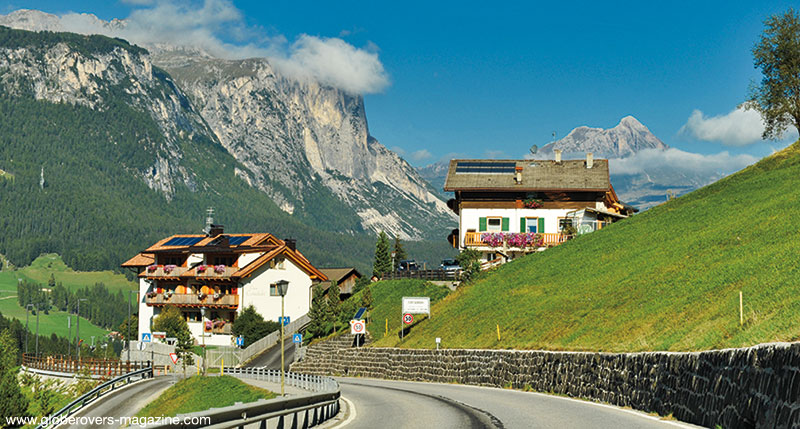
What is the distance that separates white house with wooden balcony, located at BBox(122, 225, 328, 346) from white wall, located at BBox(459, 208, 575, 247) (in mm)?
26270

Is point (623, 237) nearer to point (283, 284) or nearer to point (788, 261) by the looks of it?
point (788, 261)

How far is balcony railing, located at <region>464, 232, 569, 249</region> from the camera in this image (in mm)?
70500

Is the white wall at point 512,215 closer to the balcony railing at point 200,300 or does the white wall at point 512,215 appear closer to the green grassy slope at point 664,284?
the green grassy slope at point 664,284

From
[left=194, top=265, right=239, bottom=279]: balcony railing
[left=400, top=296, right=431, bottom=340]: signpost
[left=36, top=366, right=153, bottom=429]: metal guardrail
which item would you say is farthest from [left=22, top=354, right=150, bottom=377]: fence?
[left=400, top=296, right=431, bottom=340]: signpost

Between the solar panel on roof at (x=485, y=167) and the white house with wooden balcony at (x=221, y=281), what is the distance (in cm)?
2551

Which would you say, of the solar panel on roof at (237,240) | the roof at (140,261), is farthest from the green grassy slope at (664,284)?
the roof at (140,261)

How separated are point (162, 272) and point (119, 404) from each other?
146 ft

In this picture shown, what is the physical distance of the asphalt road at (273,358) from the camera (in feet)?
227

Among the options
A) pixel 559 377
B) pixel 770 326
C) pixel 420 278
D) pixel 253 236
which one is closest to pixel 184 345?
pixel 420 278

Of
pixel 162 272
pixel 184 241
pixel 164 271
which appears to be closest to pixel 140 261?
pixel 184 241

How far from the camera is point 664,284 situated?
31.6 m

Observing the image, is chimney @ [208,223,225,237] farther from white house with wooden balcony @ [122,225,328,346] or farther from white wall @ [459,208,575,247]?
white wall @ [459,208,575,247]

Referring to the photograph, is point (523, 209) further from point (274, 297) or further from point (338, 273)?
point (338, 273)

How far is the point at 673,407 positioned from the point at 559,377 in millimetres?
9055
